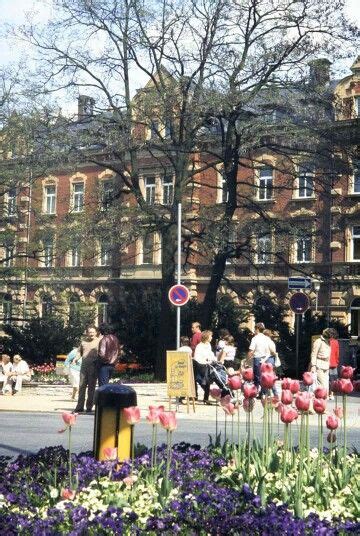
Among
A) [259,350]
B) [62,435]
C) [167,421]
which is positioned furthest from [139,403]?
[167,421]

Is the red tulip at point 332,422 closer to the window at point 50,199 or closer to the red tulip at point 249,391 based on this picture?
the red tulip at point 249,391

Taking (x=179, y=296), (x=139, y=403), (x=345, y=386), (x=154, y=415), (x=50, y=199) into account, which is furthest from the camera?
(x=50, y=199)

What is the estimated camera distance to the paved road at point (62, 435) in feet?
52.2

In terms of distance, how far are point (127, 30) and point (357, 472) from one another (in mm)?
29240

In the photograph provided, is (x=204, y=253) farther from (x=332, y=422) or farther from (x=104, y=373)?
(x=332, y=422)

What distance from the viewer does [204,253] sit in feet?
123

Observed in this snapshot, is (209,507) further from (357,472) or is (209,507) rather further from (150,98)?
(150,98)

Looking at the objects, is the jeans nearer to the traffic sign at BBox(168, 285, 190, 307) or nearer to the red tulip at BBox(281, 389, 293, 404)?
the traffic sign at BBox(168, 285, 190, 307)

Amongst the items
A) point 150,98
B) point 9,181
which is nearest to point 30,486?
point 150,98

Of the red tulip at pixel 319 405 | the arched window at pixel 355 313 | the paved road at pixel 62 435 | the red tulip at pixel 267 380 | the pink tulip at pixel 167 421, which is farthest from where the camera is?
the arched window at pixel 355 313

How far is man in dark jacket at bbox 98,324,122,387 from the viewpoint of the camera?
22.3 m

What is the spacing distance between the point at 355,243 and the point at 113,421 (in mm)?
50102

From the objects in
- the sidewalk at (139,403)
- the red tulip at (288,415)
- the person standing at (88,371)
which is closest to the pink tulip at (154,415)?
the red tulip at (288,415)

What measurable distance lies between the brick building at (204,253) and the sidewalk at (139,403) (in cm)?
481
